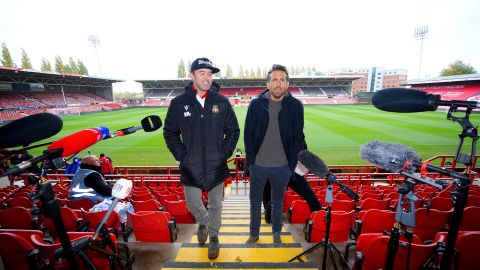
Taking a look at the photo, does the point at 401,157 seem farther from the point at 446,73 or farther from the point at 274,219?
the point at 446,73

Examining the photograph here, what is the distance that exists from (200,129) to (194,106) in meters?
0.30

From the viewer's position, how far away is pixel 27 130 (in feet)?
4.23

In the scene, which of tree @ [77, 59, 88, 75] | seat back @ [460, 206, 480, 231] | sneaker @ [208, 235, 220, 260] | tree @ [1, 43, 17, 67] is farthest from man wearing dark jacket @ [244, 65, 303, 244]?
tree @ [77, 59, 88, 75]

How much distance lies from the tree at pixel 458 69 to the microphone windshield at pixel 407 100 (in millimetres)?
97024

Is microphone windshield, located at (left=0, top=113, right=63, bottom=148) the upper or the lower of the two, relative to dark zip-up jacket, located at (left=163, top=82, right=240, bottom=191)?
upper

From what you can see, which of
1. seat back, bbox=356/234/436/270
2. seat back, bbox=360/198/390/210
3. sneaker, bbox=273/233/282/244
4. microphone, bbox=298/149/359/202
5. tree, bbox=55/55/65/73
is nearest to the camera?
microphone, bbox=298/149/359/202

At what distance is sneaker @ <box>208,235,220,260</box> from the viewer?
102 inches

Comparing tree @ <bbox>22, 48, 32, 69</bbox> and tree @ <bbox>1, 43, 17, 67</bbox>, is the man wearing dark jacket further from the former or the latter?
tree @ <bbox>22, 48, 32, 69</bbox>

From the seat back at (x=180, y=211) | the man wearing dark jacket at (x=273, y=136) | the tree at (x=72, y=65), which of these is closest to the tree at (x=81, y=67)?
the tree at (x=72, y=65)

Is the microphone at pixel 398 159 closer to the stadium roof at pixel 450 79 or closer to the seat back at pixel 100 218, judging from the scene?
the seat back at pixel 100 218

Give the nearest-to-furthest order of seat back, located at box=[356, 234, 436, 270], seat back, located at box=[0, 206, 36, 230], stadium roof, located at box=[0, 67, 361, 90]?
seat back, located at box=[356, 234, 436, 270], seat back, located at box=[0, 206, 36, 230], stadium roof, located at box=[0, 67, 361, 90]

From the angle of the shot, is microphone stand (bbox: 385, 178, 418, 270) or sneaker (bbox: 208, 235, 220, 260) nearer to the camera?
microphone stand (bbox: 385, 178, 418, 270)

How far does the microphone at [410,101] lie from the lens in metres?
1.46

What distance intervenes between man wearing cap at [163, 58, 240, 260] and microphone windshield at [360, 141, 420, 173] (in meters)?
1.63
